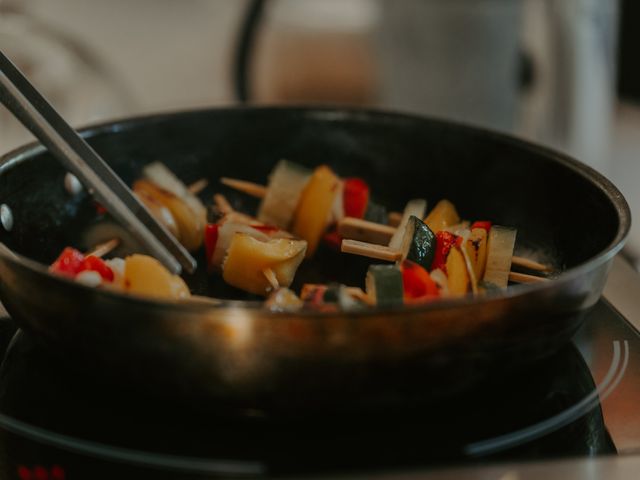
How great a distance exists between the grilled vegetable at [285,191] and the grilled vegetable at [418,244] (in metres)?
0.30

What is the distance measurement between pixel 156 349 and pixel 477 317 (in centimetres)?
32

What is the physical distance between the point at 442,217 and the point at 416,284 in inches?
12.3

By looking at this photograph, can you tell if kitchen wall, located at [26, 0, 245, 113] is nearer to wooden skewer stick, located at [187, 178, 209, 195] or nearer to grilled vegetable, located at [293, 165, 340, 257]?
wooden skewer stick, located at [187, 178, 209, 195]

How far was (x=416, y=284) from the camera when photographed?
1035 millimetres

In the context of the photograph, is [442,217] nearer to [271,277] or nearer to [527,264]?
[527,264]

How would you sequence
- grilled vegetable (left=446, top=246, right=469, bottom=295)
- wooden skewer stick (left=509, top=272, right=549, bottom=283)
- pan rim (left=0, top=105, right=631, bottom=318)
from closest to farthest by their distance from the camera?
1. pan rim (left=0, top=105, right=631, bottom=318)
2. grilled vegetable (left=446, top=246, right=469, bottom=295)
3. wooden skewer stick (left=509, top=272, right=549, bottom=283)

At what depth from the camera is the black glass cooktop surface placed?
0.84m

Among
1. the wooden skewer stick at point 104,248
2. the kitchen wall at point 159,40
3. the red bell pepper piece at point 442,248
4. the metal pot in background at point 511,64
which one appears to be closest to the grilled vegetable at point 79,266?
the wooden skewer stick at point 104,248

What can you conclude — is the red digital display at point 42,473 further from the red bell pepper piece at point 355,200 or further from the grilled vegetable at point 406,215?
the red bell pepper piece at point 355,200

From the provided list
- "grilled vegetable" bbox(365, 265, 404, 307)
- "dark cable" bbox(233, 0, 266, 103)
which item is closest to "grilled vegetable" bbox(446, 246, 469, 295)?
"grilled vegetable" bbox(365, 265, 404, 307)

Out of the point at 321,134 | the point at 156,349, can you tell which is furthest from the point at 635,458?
the point at 321,134

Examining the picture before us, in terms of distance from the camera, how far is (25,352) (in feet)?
3.51

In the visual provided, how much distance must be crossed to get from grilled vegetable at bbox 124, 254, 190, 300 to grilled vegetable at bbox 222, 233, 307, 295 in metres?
0.18

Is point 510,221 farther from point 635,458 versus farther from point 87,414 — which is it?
point 87,414
